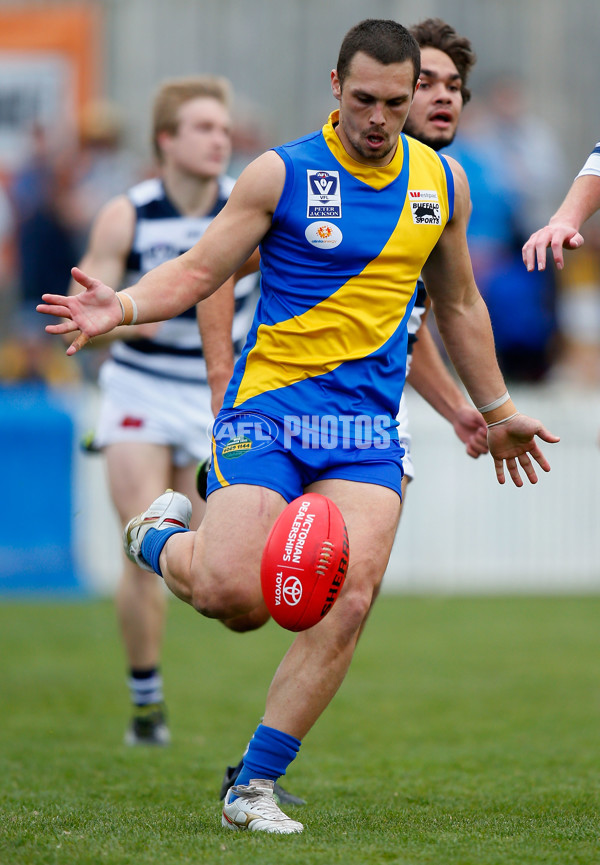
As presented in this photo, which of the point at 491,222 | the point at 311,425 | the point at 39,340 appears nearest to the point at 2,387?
the point at 39,340

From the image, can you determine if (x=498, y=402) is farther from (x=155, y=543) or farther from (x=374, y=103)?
(x=155, y=543)

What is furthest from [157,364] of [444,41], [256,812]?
[256,812]

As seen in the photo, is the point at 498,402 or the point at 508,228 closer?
the point at 498,402

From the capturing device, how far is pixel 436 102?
515 cm

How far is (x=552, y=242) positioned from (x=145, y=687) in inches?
118

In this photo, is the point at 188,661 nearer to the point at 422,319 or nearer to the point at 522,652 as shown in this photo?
the point at 522,652

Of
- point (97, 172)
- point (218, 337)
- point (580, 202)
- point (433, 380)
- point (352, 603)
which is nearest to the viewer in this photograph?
point (352, 603)

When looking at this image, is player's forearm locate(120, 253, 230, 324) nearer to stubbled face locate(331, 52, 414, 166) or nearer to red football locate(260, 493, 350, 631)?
stubbled face locate(331, 52, 414, 166)

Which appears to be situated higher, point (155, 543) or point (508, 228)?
point (508, 228)

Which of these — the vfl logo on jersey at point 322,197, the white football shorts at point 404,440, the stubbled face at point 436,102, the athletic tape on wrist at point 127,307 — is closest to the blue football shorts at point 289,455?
the white football shorts at point 404,440

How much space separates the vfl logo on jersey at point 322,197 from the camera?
4297 mm

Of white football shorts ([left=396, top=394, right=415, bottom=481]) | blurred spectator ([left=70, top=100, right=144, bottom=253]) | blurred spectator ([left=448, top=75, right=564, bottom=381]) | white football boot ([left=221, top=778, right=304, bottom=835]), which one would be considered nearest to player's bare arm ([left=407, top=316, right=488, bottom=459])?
white football shorts ([left=396, top=394, right=415, bottom=481])

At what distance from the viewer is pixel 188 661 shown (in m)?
8.29

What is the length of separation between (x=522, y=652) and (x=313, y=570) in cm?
484
